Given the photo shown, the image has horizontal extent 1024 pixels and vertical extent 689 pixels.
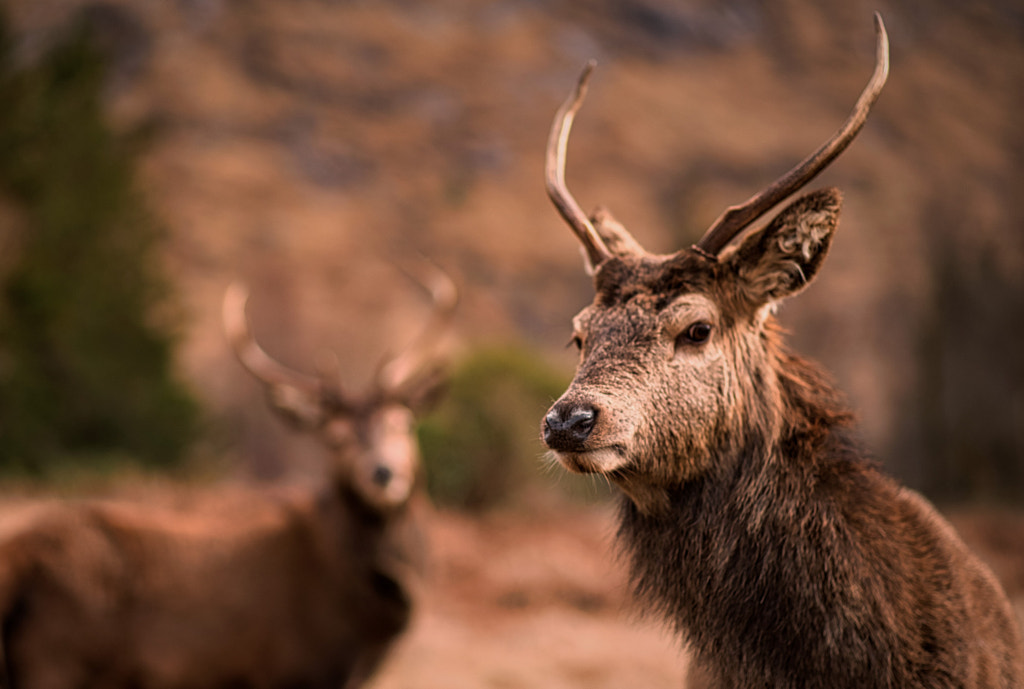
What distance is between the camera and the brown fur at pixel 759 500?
111 inches

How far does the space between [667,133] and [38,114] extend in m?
42.5

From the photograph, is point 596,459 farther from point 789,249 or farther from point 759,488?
point 789,249

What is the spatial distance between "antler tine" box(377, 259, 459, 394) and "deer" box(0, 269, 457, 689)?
46cm

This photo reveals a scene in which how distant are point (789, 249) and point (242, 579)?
14.3 feet

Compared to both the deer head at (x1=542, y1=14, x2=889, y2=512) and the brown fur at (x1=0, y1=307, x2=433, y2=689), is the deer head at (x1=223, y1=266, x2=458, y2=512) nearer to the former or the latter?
the brown fur at (x1=0, y1=307, x2=433, y2=689)

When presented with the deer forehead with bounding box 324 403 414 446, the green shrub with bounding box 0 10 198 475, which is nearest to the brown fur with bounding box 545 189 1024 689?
the deer forehead with bounding box 324 403 414 446

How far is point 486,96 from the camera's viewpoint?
54.9 m

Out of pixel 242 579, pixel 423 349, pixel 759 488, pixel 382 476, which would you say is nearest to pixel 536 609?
pixel 423 349

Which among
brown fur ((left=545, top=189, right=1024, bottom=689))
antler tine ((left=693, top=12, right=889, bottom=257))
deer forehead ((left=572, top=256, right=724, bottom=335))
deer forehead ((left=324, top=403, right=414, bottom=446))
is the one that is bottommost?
brown fur ((left=545, top=189, right=1024, bottom=689))

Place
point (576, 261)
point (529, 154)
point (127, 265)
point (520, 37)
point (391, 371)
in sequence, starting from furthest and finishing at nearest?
point (520, 37) < point (529, 154) < point (576, 261) < point (127, 265) < point (391, 371)

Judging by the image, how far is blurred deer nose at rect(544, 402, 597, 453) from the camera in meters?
2.80

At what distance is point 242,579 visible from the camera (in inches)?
233

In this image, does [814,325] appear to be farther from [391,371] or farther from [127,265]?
[391,371]

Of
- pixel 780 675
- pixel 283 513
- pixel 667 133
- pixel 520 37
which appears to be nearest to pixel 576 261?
pixel 667 133
